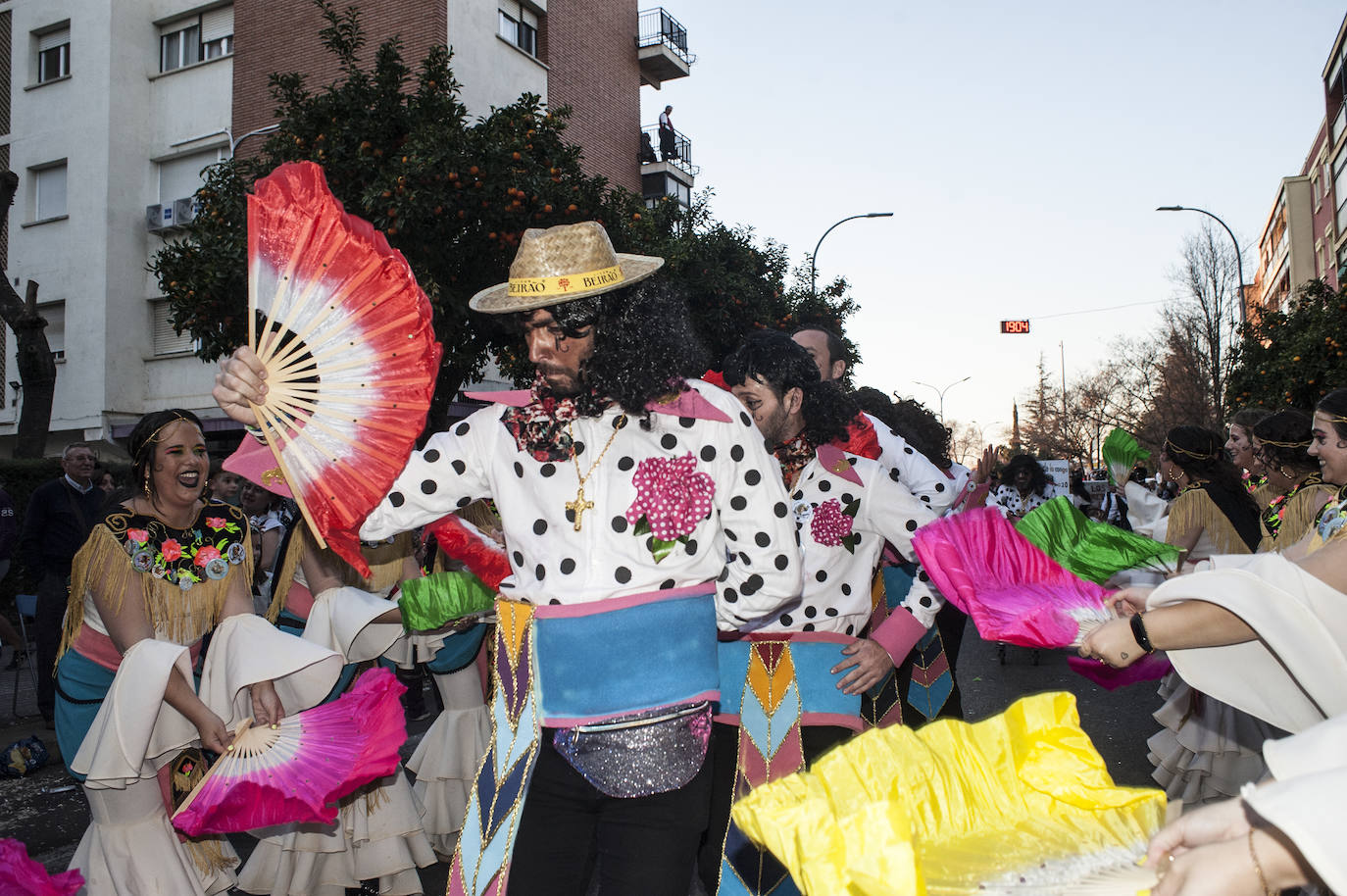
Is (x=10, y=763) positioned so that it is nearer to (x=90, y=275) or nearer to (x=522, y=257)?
(x=522, y=257)

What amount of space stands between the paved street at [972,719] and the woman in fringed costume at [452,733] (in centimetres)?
29

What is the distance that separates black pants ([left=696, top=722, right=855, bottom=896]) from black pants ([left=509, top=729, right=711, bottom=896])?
2.84 feet

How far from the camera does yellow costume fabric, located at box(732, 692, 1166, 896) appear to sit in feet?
4.24

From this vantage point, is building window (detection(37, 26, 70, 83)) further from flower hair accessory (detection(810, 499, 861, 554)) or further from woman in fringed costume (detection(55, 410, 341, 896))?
flower hair accessory (detection(810, 499, 861, 554))

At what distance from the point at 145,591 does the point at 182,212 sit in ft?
59.0

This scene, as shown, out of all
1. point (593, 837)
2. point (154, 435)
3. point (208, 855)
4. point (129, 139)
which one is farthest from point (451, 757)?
point (129, 139)

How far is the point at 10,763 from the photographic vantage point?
19.9 feet

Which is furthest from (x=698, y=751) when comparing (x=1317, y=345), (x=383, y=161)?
(x=1317, y=345)

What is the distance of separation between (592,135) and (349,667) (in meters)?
19.6

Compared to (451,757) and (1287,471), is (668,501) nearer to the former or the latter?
(451,757)

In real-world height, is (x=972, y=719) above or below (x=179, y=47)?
below

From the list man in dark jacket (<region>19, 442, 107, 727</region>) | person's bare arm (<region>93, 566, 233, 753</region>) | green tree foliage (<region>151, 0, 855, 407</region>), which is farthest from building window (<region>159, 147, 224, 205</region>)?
person's bare arm (<region>93, 566, 233, 753</region>)

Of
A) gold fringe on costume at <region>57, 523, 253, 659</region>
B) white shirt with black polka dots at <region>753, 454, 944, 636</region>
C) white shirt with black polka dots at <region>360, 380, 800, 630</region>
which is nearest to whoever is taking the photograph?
white shirt with black polka dots at <region>360, 380, 800, 630</region>

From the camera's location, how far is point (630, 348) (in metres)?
2.42
